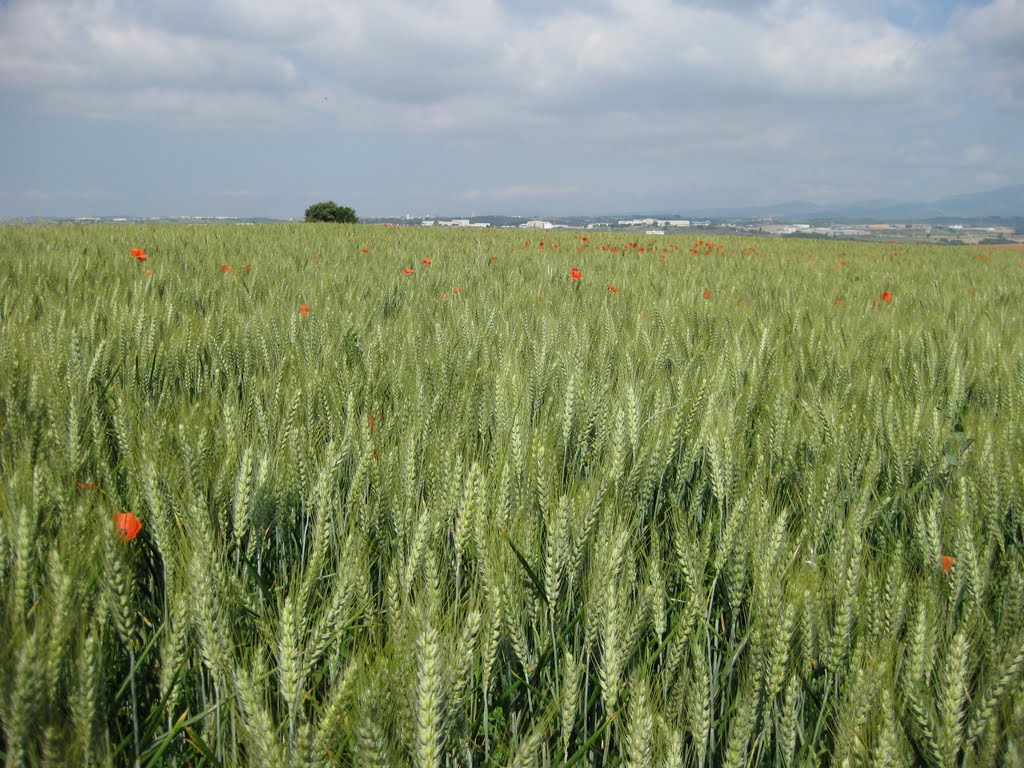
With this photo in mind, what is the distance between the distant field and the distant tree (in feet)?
93.2

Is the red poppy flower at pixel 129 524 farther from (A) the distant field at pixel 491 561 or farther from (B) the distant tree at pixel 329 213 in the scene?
(B) the distant tree at pixel 329 213

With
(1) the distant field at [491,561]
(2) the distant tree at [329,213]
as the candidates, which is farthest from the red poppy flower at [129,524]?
(2) the distant tree at [329,213]

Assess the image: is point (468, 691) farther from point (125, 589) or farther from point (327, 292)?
point (327, 292)

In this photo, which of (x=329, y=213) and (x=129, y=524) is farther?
(x=329, y=213)

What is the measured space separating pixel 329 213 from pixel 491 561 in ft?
98.5

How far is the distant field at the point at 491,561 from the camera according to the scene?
27.3 inches

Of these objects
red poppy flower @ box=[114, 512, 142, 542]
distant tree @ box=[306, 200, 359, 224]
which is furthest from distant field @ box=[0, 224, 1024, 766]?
distant tree @ box=[306, 200, 359, 224]

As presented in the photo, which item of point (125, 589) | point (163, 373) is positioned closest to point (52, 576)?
point (125, 589)

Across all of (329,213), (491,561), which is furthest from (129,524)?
(329,213)

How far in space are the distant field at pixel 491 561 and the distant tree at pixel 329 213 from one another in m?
28.4

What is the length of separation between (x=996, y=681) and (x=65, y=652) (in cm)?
98

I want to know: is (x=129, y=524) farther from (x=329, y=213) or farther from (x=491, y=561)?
(x=329, y=213)

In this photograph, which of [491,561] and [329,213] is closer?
[491,561]

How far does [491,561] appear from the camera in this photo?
86 centimetres
